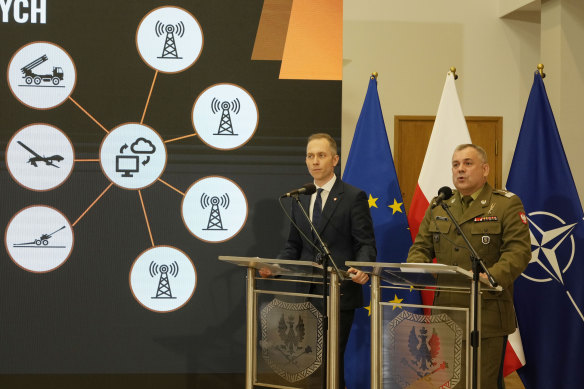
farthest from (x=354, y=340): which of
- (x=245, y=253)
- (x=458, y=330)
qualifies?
(x=458, y=330)

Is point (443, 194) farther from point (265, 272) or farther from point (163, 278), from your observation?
point (163, 278)

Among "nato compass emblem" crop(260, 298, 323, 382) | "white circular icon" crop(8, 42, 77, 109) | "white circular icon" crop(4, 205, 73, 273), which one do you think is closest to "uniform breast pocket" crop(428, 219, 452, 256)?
"nato compass emblem" crop(260, 298, 323, 382)

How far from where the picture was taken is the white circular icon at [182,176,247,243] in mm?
4324

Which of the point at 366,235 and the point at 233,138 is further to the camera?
the point at 233,138

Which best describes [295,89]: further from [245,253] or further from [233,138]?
[245,253]

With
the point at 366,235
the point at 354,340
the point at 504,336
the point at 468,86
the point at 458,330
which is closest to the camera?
the point at 458,330

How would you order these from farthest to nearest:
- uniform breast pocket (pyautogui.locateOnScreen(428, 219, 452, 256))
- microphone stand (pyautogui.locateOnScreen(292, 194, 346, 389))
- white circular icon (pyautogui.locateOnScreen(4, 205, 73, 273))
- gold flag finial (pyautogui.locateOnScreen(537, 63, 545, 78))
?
white circular icon (pyautogui.locateOnScreen(4, 205, 73, 273))
gold flag finial (pyautogui.locateOnScreen(537, 63, 545, 78))
uniform breast pocket (pyautogui.locateOnScreen(428, 219, 452, 256))
microphone stand (pyautogui.locateOnScreen(292, 194, 346, 389))

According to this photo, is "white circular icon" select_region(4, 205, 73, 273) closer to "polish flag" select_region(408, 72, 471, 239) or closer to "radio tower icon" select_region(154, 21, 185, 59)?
"radio tower icon" select_region(154, 21, 185, 59)

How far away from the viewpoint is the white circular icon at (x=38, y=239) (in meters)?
4.30

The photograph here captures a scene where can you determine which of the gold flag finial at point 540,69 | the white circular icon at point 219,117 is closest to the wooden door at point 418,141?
the gold flag finial at point 540,69

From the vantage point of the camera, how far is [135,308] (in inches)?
170

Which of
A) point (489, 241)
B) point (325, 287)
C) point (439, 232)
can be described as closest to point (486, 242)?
point (489, 241)

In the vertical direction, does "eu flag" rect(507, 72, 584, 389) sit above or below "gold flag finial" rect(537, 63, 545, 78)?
below

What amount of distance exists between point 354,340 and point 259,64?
1.96 m
